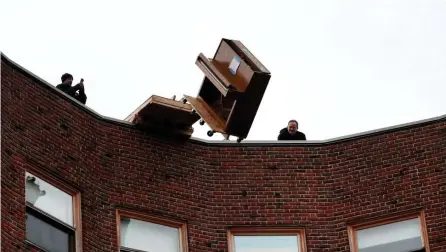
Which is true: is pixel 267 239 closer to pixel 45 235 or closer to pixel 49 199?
pixel 49 199

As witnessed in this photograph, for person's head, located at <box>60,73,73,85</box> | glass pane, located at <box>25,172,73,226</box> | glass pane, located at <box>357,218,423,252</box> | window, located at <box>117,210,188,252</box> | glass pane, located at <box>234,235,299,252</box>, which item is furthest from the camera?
person's head, located at <box>60,73,73,85</box>

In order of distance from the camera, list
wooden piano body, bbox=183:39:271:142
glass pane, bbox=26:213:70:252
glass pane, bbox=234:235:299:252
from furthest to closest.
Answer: glass pane, bbox=234:235:299:252 → wooden piano body, bbox=183:39:271:142 → glass pane, bbox=26:213:70:252

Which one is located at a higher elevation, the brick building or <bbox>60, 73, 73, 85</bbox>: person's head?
<bbox>60, 73, 73, 85</bbox>: person's head

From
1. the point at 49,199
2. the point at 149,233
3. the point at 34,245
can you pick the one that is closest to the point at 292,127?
the point at 149,233

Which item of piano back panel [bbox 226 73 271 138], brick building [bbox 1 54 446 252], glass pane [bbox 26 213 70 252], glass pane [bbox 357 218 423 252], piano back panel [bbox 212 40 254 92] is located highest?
piano back panel [bbox 212 40 254 92]

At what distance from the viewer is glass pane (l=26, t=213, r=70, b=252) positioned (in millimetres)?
32875

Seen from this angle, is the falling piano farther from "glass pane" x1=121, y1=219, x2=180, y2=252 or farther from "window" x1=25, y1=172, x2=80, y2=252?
"window" x1=25, y1=172, x2=80, y2=252

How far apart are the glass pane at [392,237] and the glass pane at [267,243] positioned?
1286 mm

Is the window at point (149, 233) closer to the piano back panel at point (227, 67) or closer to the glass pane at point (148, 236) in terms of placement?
the glass pane at point (148, 236)

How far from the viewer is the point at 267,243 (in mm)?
36156

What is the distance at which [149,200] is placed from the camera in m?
35.4

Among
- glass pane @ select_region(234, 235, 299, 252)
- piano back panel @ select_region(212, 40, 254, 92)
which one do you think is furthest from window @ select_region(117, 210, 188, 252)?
piano back panel @ select_region(212, 40, 254, 92)

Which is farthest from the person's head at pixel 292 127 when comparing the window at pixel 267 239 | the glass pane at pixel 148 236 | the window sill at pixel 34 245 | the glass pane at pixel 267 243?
the window sill at pixel 34 245

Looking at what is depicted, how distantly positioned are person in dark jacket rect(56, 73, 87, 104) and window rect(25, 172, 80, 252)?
2.57 meters
